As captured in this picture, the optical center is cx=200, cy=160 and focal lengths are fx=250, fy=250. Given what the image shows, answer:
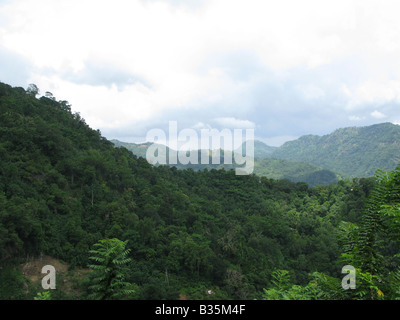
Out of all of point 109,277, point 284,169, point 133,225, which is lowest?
point 133,225

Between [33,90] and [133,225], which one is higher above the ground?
[33,90]

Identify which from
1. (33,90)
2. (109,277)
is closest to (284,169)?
(33,90)

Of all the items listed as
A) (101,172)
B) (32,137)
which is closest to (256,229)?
(101,172)

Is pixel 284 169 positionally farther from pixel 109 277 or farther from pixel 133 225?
pixel 109 277

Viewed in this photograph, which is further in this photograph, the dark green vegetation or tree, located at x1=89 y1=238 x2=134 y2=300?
the dark green vegetation

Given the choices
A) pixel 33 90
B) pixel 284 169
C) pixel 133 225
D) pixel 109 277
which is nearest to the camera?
pixel 109 277

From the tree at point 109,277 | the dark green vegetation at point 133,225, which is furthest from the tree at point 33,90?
the tree at point 109,277

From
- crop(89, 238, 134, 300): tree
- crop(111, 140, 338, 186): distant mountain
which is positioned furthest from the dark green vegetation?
crop(111, 140, 338, 186): distant mountain

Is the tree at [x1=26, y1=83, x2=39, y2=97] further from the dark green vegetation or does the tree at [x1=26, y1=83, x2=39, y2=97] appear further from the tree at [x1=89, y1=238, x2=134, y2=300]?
the tree at [x1=89, y1=238, x2=134, y2=300]

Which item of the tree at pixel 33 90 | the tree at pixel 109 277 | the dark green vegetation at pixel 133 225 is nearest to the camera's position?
the tree at pixel 109 277

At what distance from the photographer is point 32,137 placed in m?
30.2

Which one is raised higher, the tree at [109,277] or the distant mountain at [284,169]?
the distant mountain at [284,169]

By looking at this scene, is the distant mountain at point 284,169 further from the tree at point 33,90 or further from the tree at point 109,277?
the tree at point 109,277
